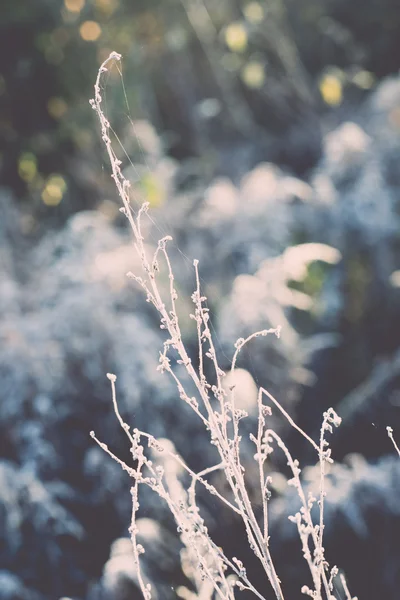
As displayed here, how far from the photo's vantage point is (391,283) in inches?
113

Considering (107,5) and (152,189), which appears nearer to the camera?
(152,189)

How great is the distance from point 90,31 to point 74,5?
0.21 metres

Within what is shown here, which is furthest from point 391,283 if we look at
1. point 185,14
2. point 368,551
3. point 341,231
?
point 185,14

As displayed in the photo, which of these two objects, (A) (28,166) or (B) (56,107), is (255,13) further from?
(A) (28,166)

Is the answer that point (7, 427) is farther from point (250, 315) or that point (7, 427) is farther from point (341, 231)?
point (341, 231)

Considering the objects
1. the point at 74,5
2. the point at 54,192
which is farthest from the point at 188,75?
the point at 54,192

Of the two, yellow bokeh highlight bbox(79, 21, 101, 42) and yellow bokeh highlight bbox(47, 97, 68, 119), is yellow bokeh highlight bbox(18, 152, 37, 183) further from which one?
yellow bokeh highlight bbox(79, 21, 101, 42)

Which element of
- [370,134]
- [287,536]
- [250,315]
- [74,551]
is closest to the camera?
[287,536]

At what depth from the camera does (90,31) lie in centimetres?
442

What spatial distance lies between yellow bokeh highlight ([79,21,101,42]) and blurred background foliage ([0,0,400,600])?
11 millimetres

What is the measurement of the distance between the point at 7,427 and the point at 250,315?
1144mm

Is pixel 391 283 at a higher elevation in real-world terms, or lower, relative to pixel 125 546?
higher

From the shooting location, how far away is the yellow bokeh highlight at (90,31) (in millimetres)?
4379

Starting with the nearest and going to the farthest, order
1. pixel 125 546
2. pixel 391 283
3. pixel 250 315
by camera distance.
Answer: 1. pixel 125 546
2. pixel 250 315
3. pixel 391 283
